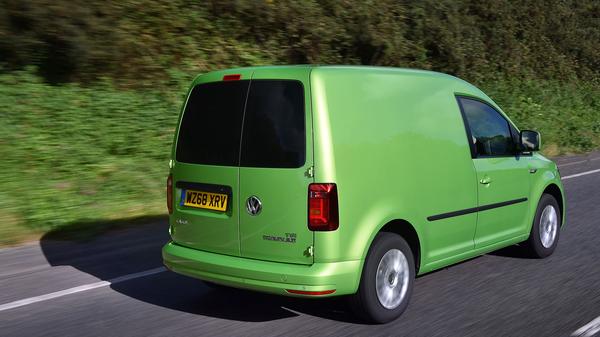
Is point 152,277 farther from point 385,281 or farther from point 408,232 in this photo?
point 408,232

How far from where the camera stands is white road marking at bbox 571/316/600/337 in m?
4.60

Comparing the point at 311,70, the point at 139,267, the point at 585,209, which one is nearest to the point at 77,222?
the point at 139,267

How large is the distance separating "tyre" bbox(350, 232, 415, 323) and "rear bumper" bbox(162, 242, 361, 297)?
147mm

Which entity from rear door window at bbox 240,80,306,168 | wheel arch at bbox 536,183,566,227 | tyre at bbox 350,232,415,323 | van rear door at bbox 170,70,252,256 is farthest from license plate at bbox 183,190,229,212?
wheel arch at bbox 536,183,566,227

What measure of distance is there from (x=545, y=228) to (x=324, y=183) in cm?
343

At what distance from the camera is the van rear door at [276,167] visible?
4.53 meters

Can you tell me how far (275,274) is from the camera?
4.52 metres

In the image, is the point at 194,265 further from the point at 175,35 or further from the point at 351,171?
the point at 175,35

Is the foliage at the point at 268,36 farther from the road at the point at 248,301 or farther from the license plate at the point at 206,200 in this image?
the license plate at the point at 206,200

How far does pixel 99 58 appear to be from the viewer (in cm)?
1062

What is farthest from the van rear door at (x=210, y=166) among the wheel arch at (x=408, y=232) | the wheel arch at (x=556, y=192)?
the wheel arch at (x=556, y=192)

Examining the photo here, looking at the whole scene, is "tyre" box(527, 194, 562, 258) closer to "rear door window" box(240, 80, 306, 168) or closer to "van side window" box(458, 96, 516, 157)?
"van side window" box(458, 96, 516, 157)

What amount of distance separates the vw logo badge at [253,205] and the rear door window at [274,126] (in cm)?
24

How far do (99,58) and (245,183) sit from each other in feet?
22.1
